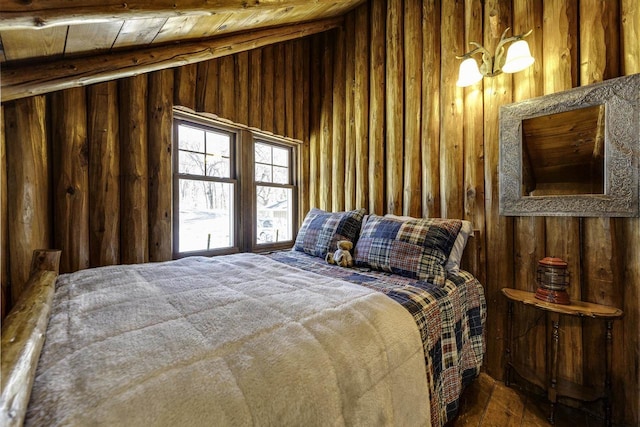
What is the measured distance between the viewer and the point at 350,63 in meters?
2.98

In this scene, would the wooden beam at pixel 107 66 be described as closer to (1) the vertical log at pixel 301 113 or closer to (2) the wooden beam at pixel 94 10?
(2) the wooden beam at pixel 94 10

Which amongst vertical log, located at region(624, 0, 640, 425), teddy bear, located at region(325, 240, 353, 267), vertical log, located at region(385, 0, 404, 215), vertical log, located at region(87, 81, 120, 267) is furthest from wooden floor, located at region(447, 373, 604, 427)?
vertical log, located at region(87, 81, 120, 267)

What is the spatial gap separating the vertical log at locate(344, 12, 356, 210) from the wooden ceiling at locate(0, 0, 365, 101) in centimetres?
62

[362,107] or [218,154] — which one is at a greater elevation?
[362,107]

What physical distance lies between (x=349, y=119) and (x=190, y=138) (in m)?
1.69

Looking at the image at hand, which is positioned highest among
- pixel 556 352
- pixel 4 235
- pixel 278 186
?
pixel 278 186

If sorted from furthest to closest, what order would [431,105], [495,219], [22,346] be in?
1. [431,105]
2. [495,219]
3. [22,346]

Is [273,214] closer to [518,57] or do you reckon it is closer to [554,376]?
[518,57]

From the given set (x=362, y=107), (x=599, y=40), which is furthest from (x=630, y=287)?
(x=362, y=107)

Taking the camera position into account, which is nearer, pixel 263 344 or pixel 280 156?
pixel 263 344

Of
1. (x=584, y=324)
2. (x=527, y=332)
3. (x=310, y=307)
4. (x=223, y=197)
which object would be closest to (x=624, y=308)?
(x=584, y=324)

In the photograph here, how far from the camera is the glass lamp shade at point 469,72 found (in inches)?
75.4

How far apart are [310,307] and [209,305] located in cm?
42

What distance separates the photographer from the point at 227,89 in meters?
2.52
